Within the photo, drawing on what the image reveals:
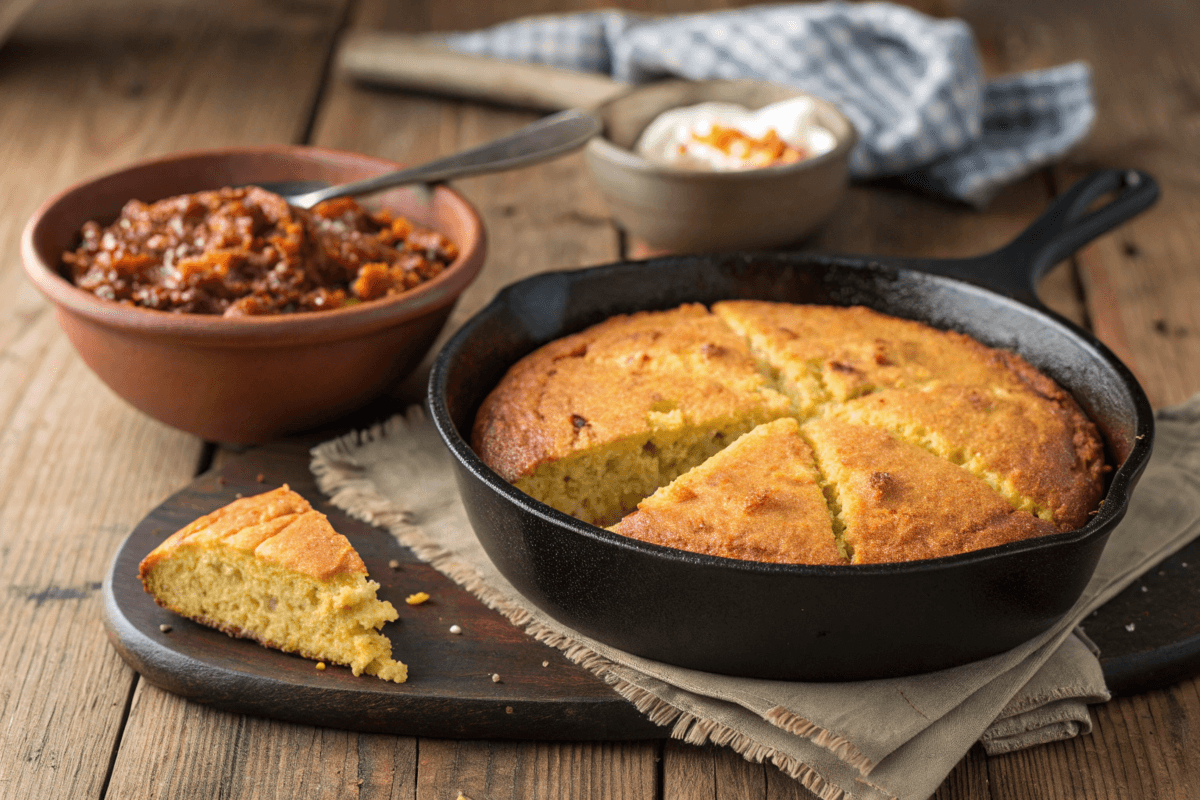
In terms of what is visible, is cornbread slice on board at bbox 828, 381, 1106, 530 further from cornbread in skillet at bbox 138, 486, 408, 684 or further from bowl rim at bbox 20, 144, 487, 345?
cornbread in skillet at bbox 138, 486, 408, 684

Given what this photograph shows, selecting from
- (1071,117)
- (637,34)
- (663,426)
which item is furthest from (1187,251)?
(663,426)

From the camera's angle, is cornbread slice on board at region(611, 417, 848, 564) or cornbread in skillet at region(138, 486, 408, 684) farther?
cornbread in skillet at region(138, 486, 408, 684)

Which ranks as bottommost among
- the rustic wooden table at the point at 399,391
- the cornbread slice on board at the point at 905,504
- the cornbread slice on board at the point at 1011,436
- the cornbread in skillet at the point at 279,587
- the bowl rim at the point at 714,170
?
the rustic wooden table at the point at 399,391

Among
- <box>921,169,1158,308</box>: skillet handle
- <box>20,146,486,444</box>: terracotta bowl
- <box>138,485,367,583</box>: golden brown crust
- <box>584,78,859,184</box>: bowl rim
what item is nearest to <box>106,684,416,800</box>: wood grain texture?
<box>138,485,367,583</box>: golden brown crust

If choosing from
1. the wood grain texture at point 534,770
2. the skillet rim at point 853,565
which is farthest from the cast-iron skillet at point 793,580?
the wood grain texture at point 534,770

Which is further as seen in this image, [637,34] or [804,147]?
[637,34]

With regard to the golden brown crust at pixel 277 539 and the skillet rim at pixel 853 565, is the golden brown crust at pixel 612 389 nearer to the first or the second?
the skillet rim at pixel 853 565

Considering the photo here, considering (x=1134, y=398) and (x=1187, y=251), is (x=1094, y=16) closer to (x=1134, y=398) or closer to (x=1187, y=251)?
(x=1187, y=251)
